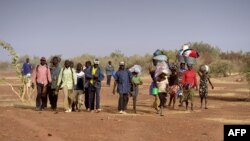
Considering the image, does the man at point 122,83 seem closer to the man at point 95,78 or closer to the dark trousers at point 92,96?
the man at point 95,78

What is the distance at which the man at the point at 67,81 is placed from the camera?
664 inches

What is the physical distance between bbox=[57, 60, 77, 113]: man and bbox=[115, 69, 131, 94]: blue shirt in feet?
4.96

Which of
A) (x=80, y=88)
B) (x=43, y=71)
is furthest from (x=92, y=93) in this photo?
(x=43, y=71)

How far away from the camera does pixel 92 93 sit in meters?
17.4

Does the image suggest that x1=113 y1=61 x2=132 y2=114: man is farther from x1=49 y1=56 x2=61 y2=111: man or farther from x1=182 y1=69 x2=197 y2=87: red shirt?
x1=182 y1=69 x2=197 y2=87: red shirt

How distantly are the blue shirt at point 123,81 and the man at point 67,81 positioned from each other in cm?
151

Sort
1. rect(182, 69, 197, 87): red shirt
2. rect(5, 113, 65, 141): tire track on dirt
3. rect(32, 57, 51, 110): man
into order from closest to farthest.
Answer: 1. rect(5, 113, 65, 141): tire track on dirt
2. rect(32, 57, 51, 110): man
3. rect(182, 69, 197, 87): red shirt

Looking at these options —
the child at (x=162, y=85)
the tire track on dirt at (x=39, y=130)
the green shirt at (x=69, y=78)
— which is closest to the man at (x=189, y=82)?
the child at (x=162, y=85)

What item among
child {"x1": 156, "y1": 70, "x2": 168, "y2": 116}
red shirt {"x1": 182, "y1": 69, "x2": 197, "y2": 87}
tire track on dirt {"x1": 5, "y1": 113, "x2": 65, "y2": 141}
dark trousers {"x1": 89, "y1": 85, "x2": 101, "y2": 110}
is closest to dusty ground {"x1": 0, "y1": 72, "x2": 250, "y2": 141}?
tire track on dirt {"x1": 5, "y1": 113, "x2": 65, "y2": 141}

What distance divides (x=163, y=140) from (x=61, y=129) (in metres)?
2.64

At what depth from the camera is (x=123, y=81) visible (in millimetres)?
17172

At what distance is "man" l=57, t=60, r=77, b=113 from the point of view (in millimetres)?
16859

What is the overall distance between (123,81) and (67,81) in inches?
74.9

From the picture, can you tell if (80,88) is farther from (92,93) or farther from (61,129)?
(61,129)
